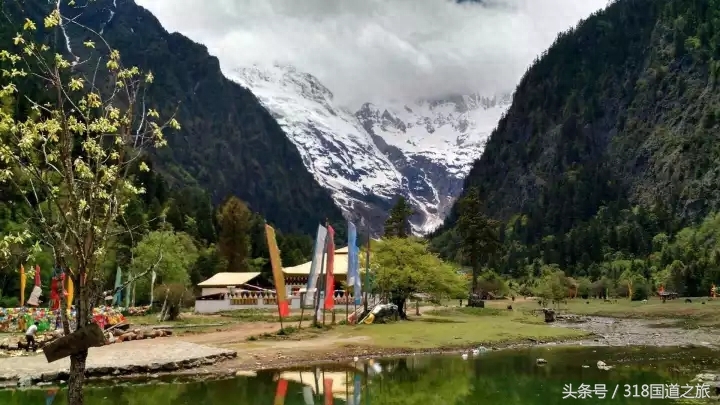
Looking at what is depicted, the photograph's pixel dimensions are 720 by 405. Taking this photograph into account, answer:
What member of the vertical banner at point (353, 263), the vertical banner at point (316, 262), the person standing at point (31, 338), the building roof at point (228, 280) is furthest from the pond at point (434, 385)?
the building roof at point (228, 280)

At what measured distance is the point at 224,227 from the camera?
14025 cm

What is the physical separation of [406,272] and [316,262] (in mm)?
18995

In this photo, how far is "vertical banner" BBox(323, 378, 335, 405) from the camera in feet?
83.9

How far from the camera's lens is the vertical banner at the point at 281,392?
83.9 feet

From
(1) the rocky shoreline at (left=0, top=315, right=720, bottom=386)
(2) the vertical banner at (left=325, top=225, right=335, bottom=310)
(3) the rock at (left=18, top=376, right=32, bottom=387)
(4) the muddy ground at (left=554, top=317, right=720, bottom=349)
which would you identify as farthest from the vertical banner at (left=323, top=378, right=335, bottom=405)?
(4) the muddy ground at (left=554, top=317, right=720, bottom=349)

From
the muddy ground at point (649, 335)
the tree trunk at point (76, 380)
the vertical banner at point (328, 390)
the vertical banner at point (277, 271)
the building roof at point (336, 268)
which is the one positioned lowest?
the vertical banner at point (328, 390)

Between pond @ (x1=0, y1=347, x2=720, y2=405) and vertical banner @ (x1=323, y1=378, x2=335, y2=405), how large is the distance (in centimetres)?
4

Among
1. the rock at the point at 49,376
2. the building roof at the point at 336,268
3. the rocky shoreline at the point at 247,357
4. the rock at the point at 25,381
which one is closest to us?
the rock at the point at 25,381

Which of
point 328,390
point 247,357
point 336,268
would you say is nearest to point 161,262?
point 336,268

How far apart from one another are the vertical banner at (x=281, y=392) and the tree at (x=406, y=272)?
122 ft

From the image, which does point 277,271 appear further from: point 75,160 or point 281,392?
point 75,160

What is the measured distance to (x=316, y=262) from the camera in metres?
52.0

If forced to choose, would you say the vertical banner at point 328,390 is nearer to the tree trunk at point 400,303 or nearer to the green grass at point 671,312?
the tree trunk at point 400,303

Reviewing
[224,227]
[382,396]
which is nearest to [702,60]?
[224,227]
